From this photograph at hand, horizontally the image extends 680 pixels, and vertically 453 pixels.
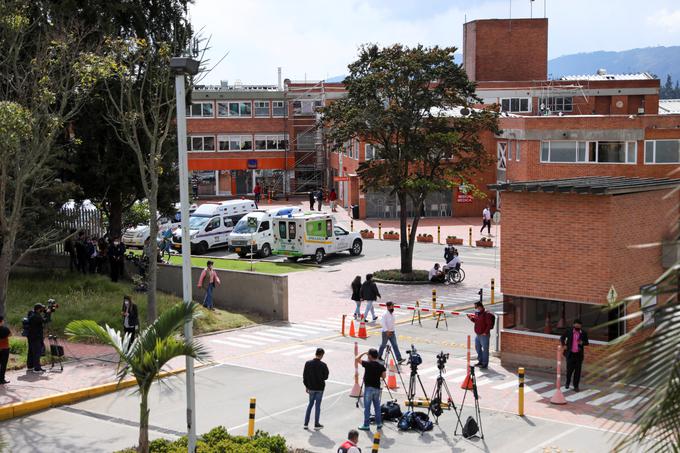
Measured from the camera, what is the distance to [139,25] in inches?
1277

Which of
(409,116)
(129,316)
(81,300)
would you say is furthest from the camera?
(409,116)

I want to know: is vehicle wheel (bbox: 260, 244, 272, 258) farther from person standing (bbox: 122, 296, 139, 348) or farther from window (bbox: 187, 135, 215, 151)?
window (bbox: 187, 135, 215, 151)

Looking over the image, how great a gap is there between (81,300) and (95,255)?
620cm

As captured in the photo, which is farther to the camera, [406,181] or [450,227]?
[450,227]

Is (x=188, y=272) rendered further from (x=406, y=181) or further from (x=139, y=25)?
(x=406, y=181)

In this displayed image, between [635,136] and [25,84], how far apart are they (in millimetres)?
34468

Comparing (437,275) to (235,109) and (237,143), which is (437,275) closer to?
(237,143)

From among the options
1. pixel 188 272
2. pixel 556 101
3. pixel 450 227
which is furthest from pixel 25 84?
pixel 556 101

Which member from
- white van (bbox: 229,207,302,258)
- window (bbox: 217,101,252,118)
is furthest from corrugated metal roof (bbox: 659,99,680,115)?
white van (bbox: 229,207,302,258)

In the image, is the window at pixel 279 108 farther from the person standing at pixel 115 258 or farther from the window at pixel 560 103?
the person standing at pixel 115 258

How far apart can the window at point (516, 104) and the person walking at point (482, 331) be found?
5060cm

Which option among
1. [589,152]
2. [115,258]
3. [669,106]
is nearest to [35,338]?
[115,258]

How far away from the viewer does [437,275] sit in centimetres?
3741

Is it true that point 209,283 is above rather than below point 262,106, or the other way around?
below
